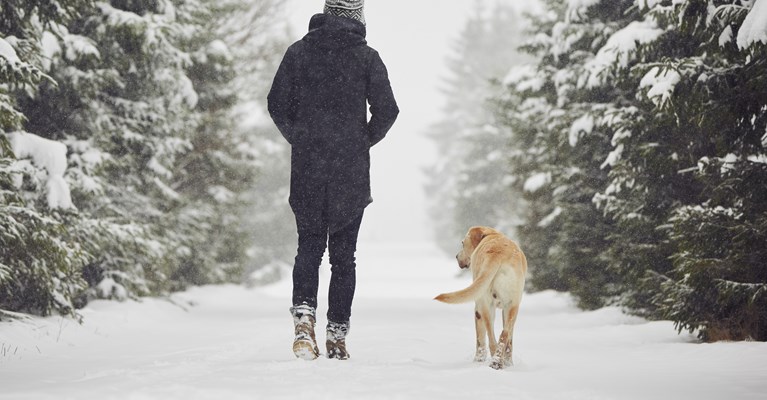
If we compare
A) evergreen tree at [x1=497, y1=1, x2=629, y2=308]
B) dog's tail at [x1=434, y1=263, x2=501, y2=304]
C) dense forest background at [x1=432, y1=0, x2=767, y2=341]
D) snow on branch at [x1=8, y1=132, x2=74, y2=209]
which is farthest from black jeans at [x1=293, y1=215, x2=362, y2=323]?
evergreen tree at [x1=497, y1=1, x2=629, y2=308]

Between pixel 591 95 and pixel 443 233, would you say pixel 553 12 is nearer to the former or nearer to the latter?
pixel 591 95

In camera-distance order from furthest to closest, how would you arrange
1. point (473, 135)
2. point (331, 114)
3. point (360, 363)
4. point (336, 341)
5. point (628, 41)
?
1. point (473, 135)
2. point (628, 41)
3. point (331, 114)
4. point (336, 341)
5. point (360, 363)

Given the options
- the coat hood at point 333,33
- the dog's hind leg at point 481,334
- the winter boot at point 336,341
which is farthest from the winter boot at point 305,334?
the coat hood at point 333,33

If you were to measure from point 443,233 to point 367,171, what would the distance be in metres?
44.8

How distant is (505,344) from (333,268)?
1347 mm

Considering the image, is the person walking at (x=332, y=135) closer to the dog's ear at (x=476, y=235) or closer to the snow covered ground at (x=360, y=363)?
the snow covered ground at (x=360, y=363)

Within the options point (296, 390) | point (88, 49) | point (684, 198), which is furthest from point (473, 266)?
point (88, 49)

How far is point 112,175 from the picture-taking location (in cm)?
1084

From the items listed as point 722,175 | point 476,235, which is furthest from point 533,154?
point 476,235

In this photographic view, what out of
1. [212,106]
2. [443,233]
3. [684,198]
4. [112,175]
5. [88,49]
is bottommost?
[684,198]

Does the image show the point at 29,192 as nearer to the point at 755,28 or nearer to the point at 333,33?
the point at 333,33

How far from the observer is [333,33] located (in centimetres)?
501

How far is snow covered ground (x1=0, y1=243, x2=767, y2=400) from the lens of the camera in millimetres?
3588

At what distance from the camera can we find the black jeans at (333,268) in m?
4.89
